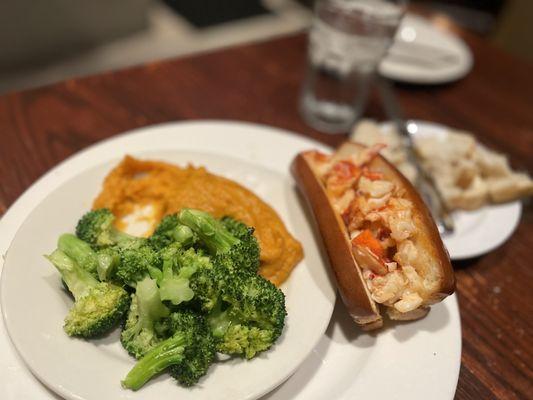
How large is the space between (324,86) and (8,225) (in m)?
1.81

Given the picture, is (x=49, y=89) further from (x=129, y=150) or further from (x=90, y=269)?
(x=90, y=269)

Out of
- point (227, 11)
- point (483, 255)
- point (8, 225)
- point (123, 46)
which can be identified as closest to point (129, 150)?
point (8, 225)

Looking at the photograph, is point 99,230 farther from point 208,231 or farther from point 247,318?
point 247,318

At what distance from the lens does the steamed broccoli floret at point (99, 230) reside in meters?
1.51

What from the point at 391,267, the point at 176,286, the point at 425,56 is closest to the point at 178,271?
the point at 176,286

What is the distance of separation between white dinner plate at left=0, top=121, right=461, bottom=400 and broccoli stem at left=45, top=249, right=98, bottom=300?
0.06m

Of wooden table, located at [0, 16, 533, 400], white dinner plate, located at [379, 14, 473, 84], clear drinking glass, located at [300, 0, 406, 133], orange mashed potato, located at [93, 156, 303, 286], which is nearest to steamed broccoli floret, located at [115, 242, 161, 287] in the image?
orange mashed potato, located at [93, 156, 303, 286]

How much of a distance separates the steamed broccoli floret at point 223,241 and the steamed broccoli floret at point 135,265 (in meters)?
0.15

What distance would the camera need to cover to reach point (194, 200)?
5.58 ft

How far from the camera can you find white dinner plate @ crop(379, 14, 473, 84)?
302cm

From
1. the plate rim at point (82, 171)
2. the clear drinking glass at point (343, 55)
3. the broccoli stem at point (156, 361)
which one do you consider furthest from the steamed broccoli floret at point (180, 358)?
the clear drinking glass at point (343, 55)

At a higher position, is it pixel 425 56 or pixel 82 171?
pixel 82 171

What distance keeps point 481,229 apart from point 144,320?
152 cm

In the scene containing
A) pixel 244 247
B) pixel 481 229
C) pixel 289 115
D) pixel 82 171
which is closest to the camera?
pixel 244 247
